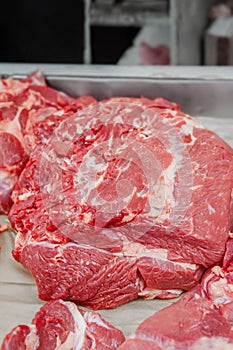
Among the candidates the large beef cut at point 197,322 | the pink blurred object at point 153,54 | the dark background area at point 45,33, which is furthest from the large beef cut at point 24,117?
the dark background area at point 45,33

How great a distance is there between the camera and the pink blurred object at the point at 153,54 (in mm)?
4348

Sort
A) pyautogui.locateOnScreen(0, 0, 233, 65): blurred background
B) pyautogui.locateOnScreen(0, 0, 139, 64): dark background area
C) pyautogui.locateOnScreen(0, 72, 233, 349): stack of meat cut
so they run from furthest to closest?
pyautogui.locateOnScreen(0, 0, 139, 64): dark background area → pyautogui.locateOnScreen(0, 0, 233, 65): blurred background → pyautogui.locateOnScreen(0, 72, 233, 349): stack of meat cut

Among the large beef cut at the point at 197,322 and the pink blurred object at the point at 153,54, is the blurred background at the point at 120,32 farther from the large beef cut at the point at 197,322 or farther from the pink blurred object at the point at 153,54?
the large beef cut at the point at 197,322

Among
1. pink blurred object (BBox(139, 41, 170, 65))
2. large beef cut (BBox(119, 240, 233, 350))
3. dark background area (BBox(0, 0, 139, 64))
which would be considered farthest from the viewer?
dark background area (BBox(0, 0, 139, 64))

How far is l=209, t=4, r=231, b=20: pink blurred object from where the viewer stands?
189 inches

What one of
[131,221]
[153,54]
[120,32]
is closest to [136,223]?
[131,221]

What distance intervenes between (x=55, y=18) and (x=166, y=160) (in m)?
3.03

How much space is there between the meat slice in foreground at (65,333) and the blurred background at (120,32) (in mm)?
2539

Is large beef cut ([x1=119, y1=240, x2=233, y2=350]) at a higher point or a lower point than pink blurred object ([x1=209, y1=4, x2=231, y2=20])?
lower

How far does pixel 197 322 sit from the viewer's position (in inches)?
72.5

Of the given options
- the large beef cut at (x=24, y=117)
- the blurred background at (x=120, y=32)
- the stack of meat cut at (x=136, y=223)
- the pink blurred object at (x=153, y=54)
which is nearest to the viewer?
the stack of meat cut at (x=136, y=223)

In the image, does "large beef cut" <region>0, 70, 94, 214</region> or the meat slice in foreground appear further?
"large beef cut" <region>0, 70, 94, 214</region>

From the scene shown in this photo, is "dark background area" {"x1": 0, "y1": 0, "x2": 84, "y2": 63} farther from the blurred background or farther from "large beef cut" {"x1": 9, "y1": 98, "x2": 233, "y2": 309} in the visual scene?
"large beef cut" {"x1": 9, "y1": 98, "x2": 233, "y2": 309}

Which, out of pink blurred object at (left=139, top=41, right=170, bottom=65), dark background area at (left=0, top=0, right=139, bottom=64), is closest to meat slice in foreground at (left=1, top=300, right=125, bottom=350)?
pink blurred object at (left=139, top=41, right=170, bottom=65)
